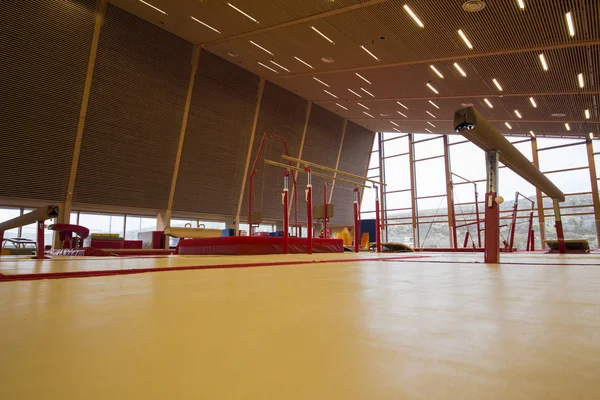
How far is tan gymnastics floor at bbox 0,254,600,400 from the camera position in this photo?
408 mm

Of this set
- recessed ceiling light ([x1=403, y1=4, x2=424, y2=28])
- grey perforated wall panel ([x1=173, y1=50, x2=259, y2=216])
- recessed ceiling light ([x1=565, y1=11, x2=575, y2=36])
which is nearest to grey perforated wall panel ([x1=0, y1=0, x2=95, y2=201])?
grey perforated wall panel ([x1=173, y1=50, x2=259, y2=216])

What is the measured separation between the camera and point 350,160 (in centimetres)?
2006

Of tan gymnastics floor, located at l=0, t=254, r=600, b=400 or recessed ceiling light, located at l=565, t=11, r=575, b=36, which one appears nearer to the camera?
tan gymnastics floor, located at l=0, t=254, r=600, b=400

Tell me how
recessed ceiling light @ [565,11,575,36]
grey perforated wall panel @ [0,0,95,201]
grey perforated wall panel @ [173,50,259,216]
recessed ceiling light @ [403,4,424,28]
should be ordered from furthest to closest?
grey perforated wall panel @ [173,50,259,216], grey perforated wall panel @ [0,0,95,201], recessed ceiling light @ [403,4,424,28], recessed ceiling light @ [565,11,575,36]

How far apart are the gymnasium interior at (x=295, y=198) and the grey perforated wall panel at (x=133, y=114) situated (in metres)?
0.06

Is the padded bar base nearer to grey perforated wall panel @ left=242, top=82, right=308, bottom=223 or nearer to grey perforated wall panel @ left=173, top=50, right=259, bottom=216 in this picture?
grey perforated wall panel @ left=173, top=50, right=259, bottom=216

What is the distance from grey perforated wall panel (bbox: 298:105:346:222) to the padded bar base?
346 inches

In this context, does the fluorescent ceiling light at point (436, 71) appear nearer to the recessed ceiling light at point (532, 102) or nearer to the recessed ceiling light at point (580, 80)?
the recessed ceiling light at point (532, 102)

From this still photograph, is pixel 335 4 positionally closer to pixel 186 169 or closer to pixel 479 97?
pixel 479 97

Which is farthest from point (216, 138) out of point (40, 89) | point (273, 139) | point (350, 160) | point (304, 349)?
point (304, 349)

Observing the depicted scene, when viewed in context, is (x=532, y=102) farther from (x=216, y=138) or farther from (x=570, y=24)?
(x=216, y=138)

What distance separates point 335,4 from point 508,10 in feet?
12.0

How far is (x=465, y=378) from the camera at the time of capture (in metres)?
0.43

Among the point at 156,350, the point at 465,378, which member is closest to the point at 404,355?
the point at 465,378
